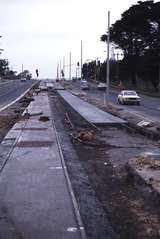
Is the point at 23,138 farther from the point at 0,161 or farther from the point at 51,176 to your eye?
the point at 51,176

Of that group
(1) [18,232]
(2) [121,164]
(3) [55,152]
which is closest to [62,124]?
(3) [55,152]

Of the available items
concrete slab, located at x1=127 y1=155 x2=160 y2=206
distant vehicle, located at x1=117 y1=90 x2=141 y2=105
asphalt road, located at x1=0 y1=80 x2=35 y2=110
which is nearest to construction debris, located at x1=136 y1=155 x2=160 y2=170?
concrete slab, located at x1=127 y1=155 x2=160 y2=206

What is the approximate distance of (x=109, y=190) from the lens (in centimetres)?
1380

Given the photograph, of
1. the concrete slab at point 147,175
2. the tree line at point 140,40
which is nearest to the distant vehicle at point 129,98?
the tree line at point 140,40

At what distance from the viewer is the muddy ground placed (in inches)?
395

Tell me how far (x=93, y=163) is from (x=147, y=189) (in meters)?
6.02

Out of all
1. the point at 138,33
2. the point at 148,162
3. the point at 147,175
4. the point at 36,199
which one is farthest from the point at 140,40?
the point at 36,199

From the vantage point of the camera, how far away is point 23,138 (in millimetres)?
25734

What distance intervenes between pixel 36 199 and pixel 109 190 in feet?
7.68

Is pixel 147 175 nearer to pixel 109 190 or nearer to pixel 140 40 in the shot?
pixel 109 190

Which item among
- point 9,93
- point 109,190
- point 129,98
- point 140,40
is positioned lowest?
point 9,93

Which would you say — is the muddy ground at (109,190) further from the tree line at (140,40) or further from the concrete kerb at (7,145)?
the tree line at (140,40)

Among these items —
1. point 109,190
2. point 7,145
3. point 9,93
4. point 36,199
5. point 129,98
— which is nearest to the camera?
point 36,199

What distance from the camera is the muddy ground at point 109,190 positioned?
32.9ft
